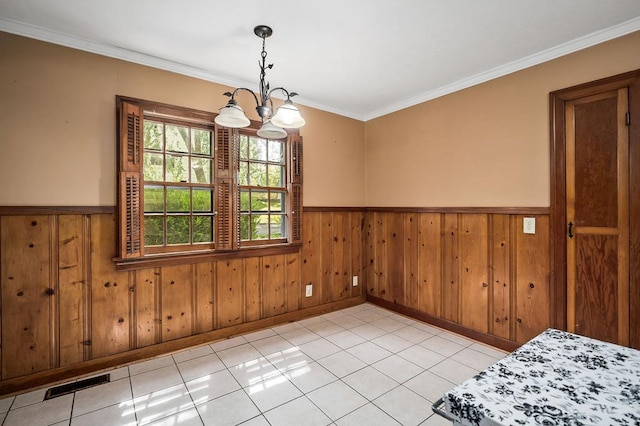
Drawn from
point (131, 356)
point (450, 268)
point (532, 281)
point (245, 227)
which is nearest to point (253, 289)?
point (245, 227)

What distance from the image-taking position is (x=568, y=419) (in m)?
0.59

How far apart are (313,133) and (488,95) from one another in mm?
1904

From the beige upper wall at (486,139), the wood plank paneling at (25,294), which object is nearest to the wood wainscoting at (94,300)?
the wood plank paneling at (25,294)

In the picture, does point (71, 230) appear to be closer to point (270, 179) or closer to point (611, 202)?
point (270, 179)

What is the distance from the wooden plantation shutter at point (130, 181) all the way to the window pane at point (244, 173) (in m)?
0.94

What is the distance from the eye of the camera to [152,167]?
271 cm

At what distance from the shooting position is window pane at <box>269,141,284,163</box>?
3451 mm

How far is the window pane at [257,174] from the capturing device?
3.28 metres

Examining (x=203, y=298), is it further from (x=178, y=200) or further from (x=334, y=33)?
(x=334, y=33)

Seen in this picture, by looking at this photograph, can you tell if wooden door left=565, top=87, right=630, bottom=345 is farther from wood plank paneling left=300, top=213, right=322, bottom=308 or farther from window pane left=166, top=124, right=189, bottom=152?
window pane left=166, top=124, right=189, bottom=152

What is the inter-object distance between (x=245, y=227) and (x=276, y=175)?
703mm

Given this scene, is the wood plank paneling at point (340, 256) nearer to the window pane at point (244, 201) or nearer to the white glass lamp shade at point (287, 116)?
the window pane at point (244, 201)

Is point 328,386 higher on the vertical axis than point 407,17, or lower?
lower

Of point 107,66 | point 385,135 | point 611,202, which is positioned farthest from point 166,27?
point 611,202
